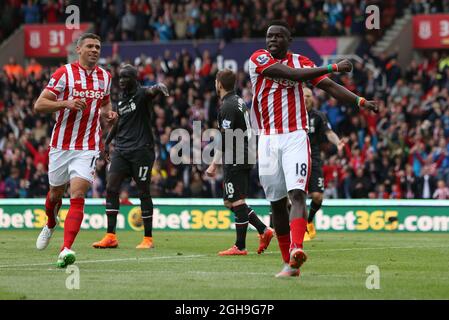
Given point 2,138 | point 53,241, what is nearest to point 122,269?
point 53,241

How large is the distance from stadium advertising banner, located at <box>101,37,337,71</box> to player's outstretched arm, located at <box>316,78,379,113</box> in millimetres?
19702

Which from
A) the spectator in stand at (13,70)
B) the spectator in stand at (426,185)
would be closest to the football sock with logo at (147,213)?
the spectator in stand at (426,185)

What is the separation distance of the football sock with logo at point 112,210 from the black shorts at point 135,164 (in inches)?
14.7

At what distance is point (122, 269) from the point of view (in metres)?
11.9

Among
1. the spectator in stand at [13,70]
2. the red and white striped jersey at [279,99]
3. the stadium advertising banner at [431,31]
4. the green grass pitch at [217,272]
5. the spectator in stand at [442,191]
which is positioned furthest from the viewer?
the spectator in stand at [13,70]

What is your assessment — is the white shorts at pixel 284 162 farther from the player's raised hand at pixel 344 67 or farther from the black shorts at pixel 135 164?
the black shorts at pixel 135 164

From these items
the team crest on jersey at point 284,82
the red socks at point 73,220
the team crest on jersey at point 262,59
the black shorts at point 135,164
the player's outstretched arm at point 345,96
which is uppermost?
the team crest on jersey at point 262,59

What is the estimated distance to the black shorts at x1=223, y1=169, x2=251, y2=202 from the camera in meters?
15.0

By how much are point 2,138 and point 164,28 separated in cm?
614

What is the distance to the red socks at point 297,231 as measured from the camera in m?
11.1

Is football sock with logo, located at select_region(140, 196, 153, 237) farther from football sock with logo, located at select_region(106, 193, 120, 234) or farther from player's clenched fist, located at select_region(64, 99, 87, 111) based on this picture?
player's clenched fist, located at select_region(64, 99, 87, 111)

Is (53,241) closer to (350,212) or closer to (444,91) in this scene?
(350,212)

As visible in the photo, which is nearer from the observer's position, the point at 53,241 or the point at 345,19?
the point at 53,241

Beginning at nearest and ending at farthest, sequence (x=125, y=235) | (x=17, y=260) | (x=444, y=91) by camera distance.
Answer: (x=17, y=260) → (x=125, y=235) → (x=444, y=91)
